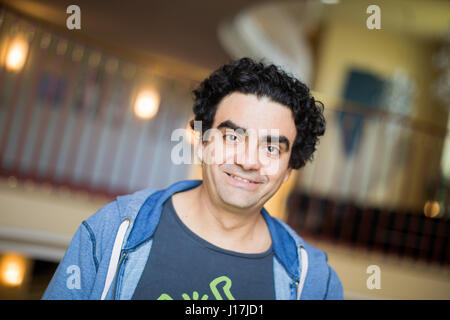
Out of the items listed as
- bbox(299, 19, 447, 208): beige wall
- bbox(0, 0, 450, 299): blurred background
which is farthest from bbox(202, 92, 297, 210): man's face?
bbox(299, 19, 447, 208): beige wall

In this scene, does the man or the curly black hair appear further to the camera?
the curly black hair

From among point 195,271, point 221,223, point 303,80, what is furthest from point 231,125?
point 303,80

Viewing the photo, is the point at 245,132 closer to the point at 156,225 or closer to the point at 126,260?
the point at 156,225

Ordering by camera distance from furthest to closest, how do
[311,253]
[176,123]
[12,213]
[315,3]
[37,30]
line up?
[176,123]
[315,3]
[37,30]
[12,213]
[311,253]

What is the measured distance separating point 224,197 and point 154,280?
30 cm

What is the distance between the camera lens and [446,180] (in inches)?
219

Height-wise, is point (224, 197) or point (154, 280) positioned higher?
point (224, 197)

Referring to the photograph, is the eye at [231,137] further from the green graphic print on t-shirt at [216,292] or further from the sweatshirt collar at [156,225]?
the green graphic print on t-shirt at [216,292]

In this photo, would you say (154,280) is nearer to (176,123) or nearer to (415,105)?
(176,123)

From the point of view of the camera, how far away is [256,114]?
1.06 m

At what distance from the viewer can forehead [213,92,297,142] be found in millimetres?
1053

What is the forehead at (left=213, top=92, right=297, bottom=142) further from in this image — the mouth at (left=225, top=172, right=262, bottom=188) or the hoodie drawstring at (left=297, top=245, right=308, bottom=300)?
the hoodie drawstring at (left=297, top=245, right=308, bottom=300)

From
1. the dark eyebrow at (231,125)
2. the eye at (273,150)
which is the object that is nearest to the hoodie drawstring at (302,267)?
the eye at (273,150)
